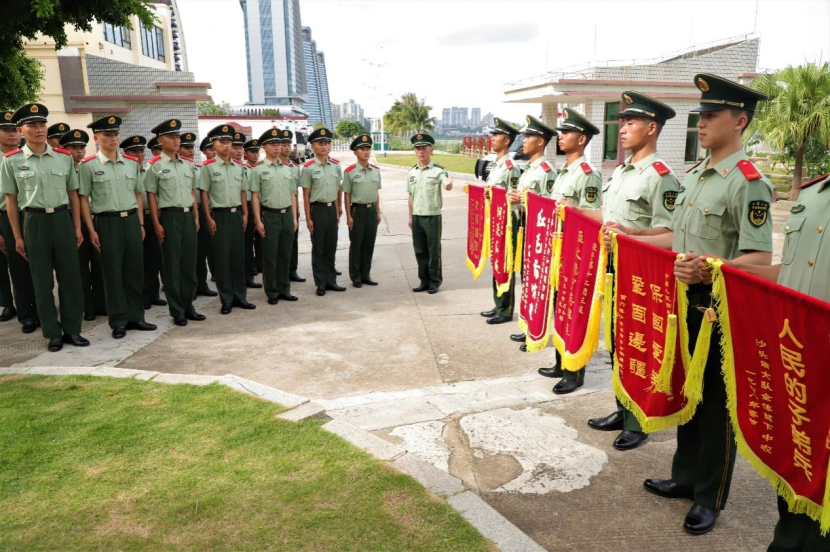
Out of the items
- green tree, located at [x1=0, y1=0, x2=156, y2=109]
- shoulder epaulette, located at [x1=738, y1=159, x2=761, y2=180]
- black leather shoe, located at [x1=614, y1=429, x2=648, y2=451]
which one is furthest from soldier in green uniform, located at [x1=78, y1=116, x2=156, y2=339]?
shoulder epaulette, located at [x1=738, y1=159, x2=761, y2=180]

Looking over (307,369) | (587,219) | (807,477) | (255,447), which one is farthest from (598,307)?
(307,369)

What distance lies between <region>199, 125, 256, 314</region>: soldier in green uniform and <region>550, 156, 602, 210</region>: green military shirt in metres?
3.83

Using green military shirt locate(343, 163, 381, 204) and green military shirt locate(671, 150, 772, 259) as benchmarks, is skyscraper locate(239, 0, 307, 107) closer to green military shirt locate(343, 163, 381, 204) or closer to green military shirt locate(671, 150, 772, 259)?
green military shirt locate(343, 163, 381, 204)

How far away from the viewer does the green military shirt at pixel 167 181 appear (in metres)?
6.44

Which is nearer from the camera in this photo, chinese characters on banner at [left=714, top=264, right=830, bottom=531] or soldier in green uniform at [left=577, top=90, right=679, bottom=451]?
chinese characters on banner at [left=714, top=264, right=830, bottom=531]

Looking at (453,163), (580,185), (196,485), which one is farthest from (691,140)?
(196,485)

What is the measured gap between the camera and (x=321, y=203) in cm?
794

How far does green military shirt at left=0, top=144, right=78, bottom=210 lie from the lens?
5.38 m

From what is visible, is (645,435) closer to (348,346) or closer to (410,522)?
(410,522)

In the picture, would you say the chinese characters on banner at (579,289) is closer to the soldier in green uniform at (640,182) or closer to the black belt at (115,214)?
the soldier in green uniform at (640,182)

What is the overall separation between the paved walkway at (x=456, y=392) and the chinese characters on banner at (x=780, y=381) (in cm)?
69

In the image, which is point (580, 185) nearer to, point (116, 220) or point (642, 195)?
point (642, 195)

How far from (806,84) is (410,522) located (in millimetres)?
18004

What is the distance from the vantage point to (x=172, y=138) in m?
6.45
